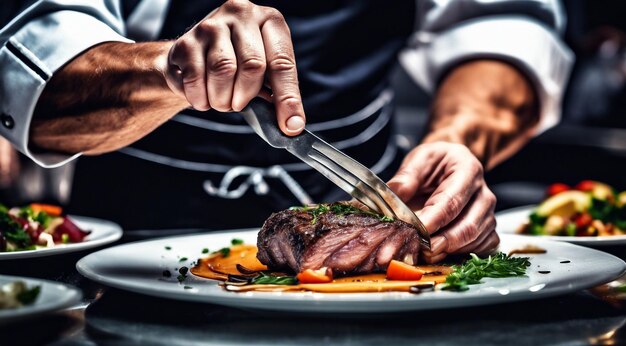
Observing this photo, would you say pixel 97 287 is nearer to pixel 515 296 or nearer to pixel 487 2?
pixel 515 296

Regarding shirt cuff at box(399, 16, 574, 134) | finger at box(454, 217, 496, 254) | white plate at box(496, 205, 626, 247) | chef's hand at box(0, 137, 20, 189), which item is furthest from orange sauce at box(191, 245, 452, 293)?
chef's hand at box(0, 137, 20, 189)

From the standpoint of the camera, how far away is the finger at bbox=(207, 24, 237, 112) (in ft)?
5.06

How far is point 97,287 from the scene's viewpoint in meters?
1.65

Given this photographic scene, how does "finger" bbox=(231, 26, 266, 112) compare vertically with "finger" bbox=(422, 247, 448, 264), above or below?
above

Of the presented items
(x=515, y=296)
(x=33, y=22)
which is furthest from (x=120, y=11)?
(x=515, y=296)

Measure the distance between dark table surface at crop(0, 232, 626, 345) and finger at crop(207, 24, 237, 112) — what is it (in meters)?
0.43

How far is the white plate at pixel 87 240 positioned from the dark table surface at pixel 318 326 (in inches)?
14.7

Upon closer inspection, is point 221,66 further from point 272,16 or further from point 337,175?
point 337,175

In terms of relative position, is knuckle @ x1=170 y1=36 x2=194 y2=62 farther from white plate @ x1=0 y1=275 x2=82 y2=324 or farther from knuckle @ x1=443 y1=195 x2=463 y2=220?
knuckle @ x1=443 y1=195 x2=463 y2=220

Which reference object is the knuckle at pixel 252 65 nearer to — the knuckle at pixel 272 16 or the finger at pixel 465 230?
the knuckle at pixel 272 16

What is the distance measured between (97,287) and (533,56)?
2045 mm

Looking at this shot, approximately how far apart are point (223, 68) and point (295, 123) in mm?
184

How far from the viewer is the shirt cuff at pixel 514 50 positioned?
120 inches

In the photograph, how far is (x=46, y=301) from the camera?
1.20 metres
